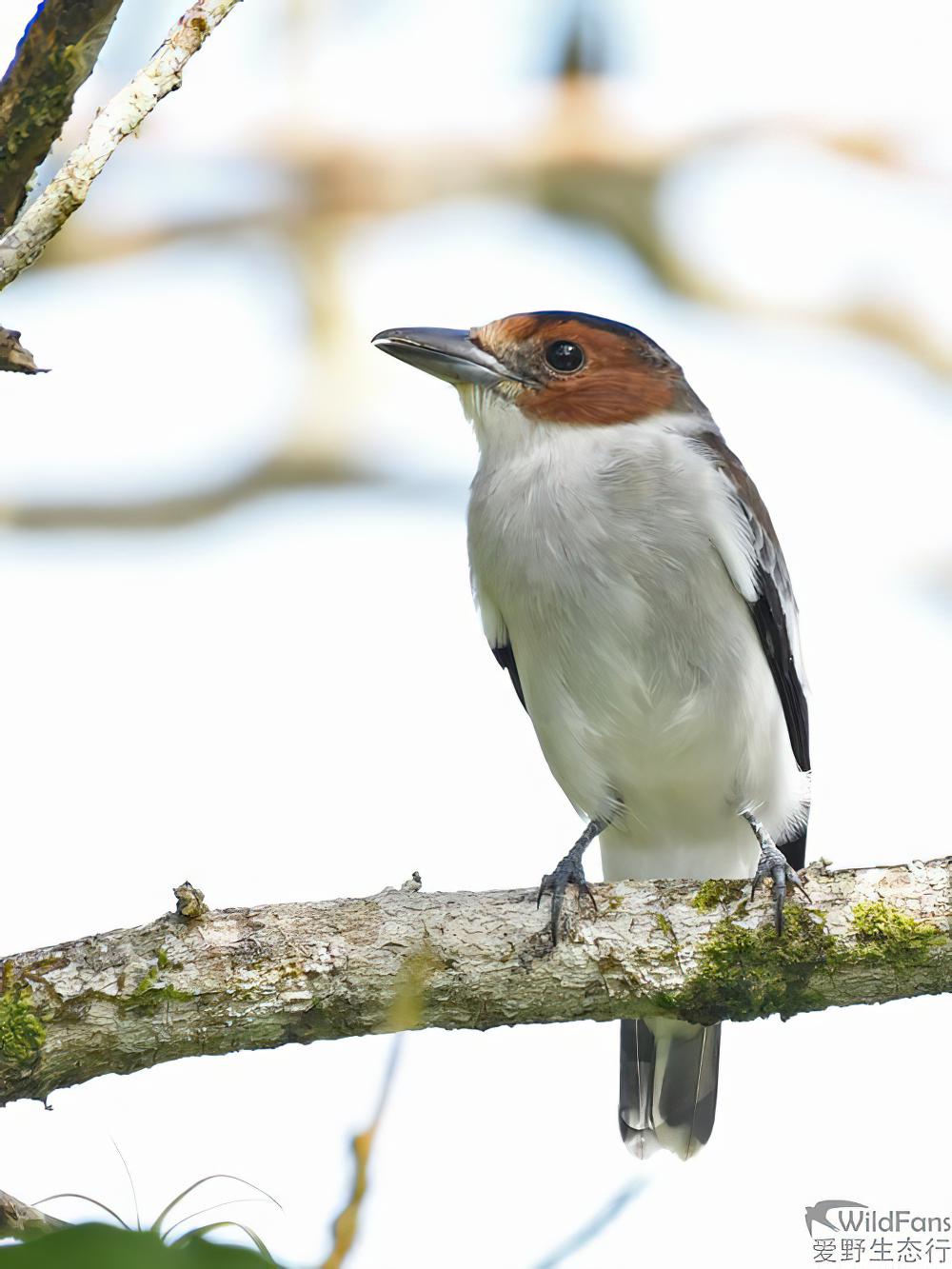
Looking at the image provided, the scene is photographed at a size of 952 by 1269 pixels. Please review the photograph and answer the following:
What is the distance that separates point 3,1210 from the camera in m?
2.65

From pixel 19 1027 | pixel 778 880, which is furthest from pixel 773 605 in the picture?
pixel 19 1027

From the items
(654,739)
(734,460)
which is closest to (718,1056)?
(654,739)

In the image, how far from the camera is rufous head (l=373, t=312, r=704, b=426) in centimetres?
486

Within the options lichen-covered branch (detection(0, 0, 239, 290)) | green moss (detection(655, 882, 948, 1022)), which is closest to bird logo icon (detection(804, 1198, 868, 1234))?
green moss (detection(655, 882, 948, 1022))

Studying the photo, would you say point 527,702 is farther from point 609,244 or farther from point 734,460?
point 609,244

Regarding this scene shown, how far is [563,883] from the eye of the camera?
3664mm

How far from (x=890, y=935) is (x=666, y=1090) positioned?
1.88 metres

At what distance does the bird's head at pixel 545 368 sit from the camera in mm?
4867

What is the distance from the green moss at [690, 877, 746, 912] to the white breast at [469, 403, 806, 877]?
0.93 meters

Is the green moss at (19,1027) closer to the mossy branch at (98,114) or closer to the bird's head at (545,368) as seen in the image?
the mossy branch at (98,114)

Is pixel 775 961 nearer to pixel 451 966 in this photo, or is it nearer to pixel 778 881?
pixel 778 881

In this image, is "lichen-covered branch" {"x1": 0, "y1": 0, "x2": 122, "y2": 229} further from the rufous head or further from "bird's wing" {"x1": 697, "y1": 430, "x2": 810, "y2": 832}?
"bird's wing" {"x1": 697, "y1": 430, "x2": 810, "y2": 832}

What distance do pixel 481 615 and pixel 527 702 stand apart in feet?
1.13

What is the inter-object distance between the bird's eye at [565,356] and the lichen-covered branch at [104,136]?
99.1 inches
